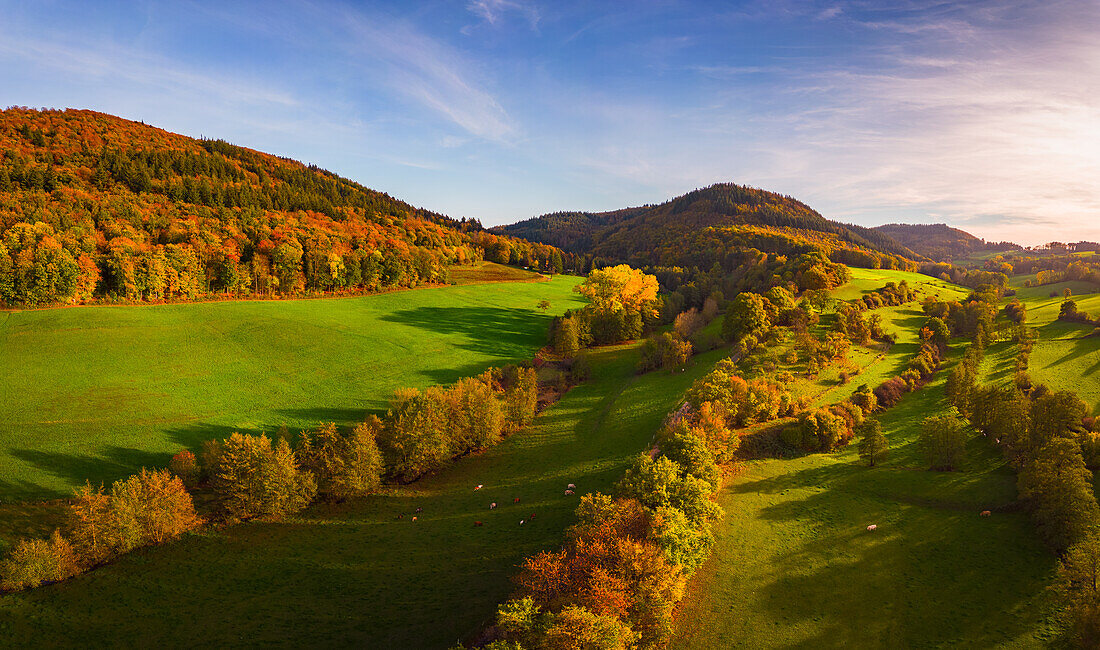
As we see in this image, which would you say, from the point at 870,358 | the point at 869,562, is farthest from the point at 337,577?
the point at 870,358

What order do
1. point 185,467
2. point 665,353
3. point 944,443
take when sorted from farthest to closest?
point 665,353 → point 185,467 → point 944,443

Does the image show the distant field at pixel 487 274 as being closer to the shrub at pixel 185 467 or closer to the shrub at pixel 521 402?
the shrub at pixel 521 402

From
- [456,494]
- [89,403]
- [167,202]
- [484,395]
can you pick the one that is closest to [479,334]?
[484,395]

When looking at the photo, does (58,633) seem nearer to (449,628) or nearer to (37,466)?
(37,466)

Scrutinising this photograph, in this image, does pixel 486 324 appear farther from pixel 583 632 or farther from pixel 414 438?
pixel 583 632

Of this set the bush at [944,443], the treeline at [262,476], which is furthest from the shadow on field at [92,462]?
the bush at [944,443]

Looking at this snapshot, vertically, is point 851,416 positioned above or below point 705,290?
below
